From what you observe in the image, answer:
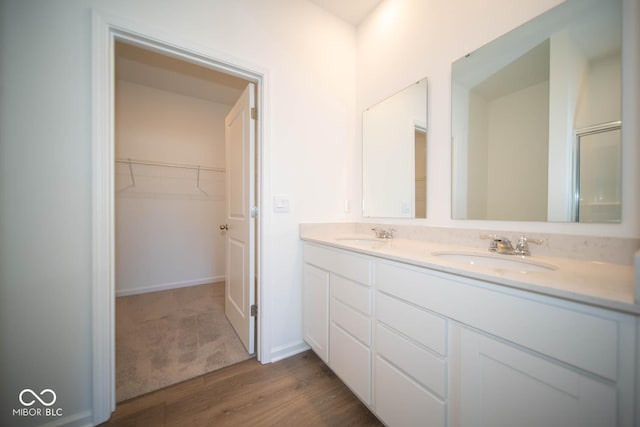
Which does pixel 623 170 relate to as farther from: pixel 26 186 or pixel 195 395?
pixel 26 186

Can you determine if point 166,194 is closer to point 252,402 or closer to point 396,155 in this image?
point 252,402

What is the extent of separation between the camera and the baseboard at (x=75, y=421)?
1.07m

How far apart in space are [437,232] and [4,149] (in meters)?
2.16

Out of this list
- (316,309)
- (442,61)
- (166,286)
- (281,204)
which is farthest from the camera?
(166,286)

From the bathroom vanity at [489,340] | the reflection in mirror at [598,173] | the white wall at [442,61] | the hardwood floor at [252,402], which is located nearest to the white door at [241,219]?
the hardwood floor at [252,402]

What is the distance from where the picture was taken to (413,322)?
0.89 metres

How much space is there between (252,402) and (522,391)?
1.27 meters

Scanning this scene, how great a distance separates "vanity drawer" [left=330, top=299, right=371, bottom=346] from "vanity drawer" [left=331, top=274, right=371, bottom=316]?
0.03 meters

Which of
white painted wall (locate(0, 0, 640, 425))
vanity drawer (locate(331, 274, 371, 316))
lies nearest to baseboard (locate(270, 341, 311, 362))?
white painted wall (locate(0, 0, 640, 425))

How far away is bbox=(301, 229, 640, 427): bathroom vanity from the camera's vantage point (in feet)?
1.64

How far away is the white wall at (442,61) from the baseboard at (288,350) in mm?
1246

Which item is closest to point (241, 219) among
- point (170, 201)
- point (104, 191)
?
point (104, 191)

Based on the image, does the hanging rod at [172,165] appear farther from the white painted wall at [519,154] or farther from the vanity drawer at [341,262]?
the white painted wall at [519,154]

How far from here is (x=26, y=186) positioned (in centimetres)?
102
